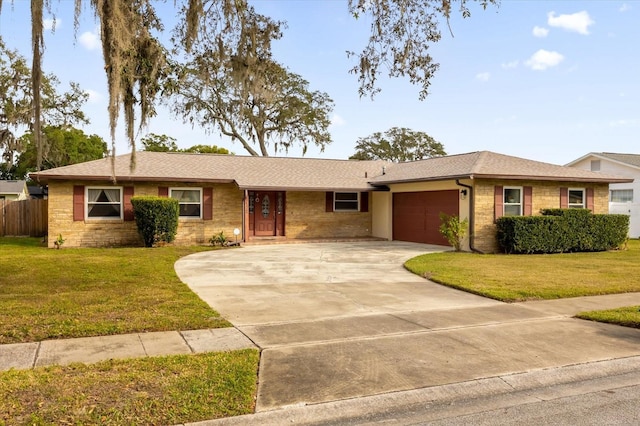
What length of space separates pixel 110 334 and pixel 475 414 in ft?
14.9

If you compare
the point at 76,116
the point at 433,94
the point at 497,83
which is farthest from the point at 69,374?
the point at 76,116

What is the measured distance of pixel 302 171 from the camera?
23141 millimetres

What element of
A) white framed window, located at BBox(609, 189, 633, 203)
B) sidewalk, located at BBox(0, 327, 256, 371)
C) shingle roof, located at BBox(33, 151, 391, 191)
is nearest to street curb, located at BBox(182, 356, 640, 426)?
sidewalk, located at BBox(0, 327, 256, 371)

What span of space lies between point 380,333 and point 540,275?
6858mm

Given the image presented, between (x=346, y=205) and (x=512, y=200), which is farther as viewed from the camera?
(x=346, y=205)

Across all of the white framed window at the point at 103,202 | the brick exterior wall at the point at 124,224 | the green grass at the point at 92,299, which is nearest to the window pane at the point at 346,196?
the brick exterior wall at the point at 124,224

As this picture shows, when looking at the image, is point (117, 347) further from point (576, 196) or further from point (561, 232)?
point (576, 196)

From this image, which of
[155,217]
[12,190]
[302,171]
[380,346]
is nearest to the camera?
[380,346]

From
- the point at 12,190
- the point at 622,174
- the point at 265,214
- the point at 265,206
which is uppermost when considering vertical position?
the point at 622,174

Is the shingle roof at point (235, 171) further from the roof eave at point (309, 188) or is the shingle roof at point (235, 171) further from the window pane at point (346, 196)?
the window pane at point (346, 196)

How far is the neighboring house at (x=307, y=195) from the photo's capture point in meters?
17.9

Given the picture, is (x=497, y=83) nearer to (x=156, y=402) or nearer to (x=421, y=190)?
(x=421, y=190)

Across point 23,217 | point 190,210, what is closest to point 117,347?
point 190,210

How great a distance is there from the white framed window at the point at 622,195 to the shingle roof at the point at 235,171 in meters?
15.7
